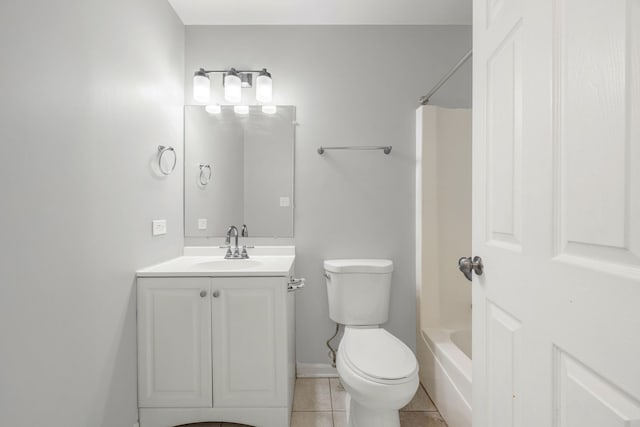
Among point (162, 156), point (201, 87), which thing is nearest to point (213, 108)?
point (201, 87)

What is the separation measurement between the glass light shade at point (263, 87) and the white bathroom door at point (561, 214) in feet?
4.65

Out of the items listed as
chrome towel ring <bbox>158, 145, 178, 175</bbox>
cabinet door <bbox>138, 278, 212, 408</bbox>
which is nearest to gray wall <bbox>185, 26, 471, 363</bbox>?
chrome towel ring <bbox>158, 145, 178, 175</bbox>

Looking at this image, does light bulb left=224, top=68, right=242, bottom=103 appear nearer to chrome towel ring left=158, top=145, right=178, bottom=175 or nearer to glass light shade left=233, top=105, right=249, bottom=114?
glass light shade left=233, top=105, right=249, bottom=114

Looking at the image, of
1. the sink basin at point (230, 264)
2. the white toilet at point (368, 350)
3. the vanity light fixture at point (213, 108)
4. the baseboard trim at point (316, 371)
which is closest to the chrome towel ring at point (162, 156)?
the vanity light fixture at point (213, 108)

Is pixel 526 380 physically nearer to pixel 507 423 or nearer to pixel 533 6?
pixel 507 423

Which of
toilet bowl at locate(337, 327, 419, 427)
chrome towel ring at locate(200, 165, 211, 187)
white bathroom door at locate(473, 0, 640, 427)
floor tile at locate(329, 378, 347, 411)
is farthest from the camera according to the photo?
chrome towel ring at locate(200, 165, 211, 187)

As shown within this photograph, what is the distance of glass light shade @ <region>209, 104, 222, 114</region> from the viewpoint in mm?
2184

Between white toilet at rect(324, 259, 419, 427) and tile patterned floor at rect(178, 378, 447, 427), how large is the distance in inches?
5.4

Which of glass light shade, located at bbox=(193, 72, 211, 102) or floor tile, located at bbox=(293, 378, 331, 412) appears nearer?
floor tile, located at bbox=(293, 378, 331, 412)

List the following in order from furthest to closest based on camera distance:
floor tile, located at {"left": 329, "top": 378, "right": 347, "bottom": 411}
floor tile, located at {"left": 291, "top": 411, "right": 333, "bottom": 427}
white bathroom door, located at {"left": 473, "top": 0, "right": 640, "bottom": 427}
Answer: floor tile, located at {"left": 329, "top": 378, "right": 347, "bottom": 411}, floor tile, located at {"left": 291, "top": 411, "right": 333, "bottom": 427}, white bathroom door, located at {"left": 473, "top": 0, "right": 640, "bottom": 427}

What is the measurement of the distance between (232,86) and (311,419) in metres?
2.05

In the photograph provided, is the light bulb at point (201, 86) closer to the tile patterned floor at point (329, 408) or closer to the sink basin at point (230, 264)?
the sink basin at point (230, 264)

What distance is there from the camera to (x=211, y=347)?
5.28 ft

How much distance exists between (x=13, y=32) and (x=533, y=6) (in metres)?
1.41
